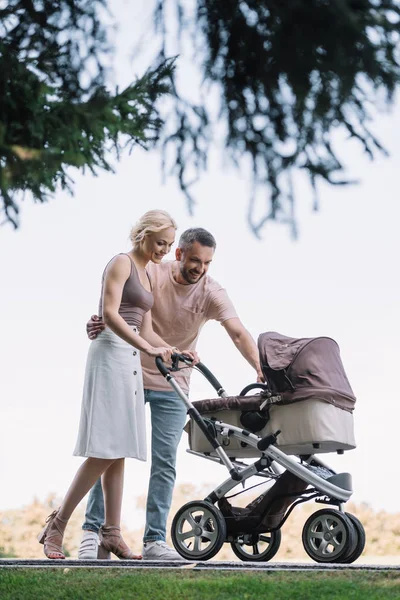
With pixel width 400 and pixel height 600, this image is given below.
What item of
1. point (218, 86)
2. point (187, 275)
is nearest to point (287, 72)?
→ point (218, 86)

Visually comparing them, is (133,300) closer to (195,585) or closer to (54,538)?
(54,538)

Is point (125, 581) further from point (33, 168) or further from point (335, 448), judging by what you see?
point (33, 168)

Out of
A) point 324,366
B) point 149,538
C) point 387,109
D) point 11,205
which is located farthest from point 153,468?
point 387,109

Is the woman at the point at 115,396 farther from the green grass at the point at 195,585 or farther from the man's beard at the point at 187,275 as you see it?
the green grass at the point at 195,585

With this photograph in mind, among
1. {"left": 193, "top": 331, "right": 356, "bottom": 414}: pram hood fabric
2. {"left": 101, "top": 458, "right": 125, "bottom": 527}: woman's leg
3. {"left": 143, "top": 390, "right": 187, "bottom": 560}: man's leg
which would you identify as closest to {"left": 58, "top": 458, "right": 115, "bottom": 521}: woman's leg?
{"left": 101, "top": 458, "right": 125, "bottom": 527}: woman's leg

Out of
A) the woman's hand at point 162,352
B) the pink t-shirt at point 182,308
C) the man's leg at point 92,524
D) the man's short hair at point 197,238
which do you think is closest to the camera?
the woman's hand at point 162,352

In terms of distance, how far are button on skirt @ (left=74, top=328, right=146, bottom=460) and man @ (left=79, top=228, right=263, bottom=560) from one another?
14 centimetres

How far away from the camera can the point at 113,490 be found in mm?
5602

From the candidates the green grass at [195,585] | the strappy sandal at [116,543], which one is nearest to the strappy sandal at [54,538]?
the strappy sandal at [116,543]

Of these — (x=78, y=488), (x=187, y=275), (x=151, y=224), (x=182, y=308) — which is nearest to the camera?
(x=78, y=488)

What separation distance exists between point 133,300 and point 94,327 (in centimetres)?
28

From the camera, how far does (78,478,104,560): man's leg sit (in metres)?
5.64

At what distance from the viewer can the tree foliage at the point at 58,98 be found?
4.27m

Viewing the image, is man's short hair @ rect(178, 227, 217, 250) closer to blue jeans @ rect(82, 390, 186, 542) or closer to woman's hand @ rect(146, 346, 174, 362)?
woman's hand @ rect(146, 346, 174, 362)
